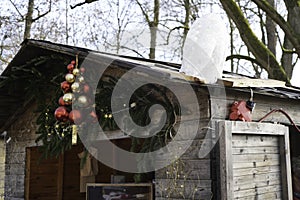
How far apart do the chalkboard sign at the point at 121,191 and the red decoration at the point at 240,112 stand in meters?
1.20

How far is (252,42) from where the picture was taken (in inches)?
311

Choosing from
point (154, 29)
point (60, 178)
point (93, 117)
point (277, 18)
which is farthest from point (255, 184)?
point (154, 29)

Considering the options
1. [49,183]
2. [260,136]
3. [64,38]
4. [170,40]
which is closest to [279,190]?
[260,136]

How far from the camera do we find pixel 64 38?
11.8 metres

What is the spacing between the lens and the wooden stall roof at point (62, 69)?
326cm

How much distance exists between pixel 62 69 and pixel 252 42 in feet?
14.7

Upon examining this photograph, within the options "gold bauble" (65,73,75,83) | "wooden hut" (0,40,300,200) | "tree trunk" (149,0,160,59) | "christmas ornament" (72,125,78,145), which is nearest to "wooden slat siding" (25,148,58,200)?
"wooden hut" (0,40,300,200)

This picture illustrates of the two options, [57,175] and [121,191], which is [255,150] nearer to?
[121,191]

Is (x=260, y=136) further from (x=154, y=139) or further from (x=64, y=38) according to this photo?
(x=64, y=38)

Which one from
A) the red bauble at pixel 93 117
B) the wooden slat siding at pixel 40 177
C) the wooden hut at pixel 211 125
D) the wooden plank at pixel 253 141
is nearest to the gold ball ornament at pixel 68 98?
the red bauble at pixel 93 117

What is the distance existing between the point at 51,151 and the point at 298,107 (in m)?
2.68

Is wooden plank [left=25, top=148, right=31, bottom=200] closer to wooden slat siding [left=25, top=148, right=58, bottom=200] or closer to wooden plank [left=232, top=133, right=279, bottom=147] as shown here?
wooden slat siding [left=25, top=148, right=58, bottom=200]

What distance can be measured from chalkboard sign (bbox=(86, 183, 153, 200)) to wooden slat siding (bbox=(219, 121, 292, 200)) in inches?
42.6

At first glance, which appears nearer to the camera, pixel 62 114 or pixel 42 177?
pixel 62 114
